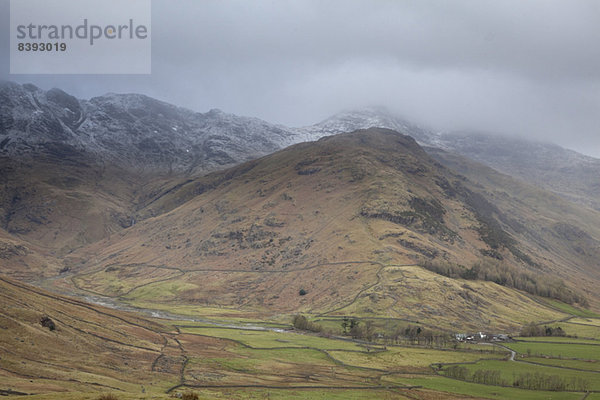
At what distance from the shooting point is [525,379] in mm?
103938

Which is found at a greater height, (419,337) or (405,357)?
(405,357)

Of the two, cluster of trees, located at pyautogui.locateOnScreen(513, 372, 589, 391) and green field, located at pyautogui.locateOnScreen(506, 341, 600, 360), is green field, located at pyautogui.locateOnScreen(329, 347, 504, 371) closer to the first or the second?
green field, located at pyautogui.locateOnScreen(506, 341, 600, 360)

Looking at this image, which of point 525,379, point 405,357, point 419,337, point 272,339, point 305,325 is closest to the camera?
point 525,379

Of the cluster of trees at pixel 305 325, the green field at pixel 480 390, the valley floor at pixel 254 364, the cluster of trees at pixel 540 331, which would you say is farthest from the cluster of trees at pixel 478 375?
the cluster of trees at pixel 540 331

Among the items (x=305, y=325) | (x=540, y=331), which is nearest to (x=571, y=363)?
(x=540, y=331)

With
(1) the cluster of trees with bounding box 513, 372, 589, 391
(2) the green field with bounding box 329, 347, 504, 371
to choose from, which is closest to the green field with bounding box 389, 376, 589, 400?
(1) the cluster of trees with bounding box 513, 372, 589, 391

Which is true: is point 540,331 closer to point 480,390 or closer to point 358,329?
point 358,329

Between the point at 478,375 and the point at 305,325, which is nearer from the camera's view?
the point at 478,375

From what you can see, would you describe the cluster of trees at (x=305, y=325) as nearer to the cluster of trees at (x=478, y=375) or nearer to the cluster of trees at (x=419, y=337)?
the cluster of trees at (x=419, y=337)

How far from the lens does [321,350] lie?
132000mm

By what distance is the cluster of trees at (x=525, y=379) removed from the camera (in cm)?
9962

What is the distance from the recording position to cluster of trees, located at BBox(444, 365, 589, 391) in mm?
99625

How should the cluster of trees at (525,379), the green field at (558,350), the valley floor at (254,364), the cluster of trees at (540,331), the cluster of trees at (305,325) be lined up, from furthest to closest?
the cluster of trees at (540,331), the cluster of trees at (305,325), the green field at (558,350), the cluster of trees at (525,379), the valley floor at (254,364)

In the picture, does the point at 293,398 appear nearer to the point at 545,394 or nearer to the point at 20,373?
the point at 20,373
